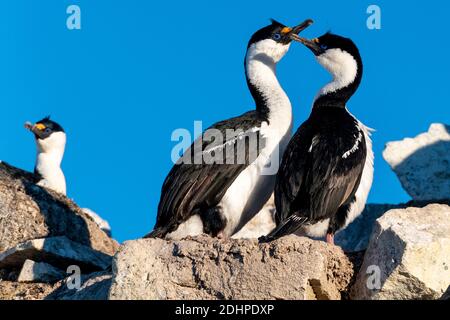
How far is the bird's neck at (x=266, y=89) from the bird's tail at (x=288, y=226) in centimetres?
194

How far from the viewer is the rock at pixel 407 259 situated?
1018 cm

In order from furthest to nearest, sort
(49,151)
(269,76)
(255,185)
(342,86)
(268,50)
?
(49,151), (268,50), (269,76), (342,86), (255,185)

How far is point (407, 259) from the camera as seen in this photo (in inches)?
399

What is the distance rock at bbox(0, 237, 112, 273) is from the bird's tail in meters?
2.52

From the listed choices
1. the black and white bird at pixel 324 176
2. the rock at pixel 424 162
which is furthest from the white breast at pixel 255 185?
the rock at pixel 424 162

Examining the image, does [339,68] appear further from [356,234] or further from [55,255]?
[356,234]

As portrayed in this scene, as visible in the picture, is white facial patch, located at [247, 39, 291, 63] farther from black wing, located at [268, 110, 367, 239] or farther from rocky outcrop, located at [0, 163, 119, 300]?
rocky outcrop, located at [0, 163, 119, 300]

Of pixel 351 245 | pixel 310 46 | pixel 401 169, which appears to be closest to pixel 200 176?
pixel 310 46

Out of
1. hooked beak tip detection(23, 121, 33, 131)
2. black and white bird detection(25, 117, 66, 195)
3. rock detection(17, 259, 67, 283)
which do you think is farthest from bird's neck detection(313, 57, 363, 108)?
hooked beak tip detection(23, 121, 33, 131)

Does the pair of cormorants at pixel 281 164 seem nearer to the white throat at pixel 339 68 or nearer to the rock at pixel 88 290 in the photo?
the white throat at pixel 339 68

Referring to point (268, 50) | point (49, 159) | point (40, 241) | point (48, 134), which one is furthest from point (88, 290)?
point (48, 134)

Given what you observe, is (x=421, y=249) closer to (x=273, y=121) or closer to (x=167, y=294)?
(x=167, y=294)

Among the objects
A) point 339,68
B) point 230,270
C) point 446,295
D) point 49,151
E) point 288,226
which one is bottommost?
point 446,295

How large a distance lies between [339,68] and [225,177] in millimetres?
1973
